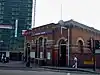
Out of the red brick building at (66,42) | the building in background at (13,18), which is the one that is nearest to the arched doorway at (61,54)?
the red brick building at (66,42)

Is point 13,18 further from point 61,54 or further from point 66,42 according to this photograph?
point 66,42

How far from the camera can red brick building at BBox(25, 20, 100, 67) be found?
130ft

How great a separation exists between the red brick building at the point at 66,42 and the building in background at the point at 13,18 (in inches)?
1819

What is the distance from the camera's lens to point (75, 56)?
3847cm

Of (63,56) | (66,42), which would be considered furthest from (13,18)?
(66,42)

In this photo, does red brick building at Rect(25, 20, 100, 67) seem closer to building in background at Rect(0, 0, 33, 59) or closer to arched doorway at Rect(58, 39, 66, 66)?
arched doorway at Rect(58, 39, 66, 66)

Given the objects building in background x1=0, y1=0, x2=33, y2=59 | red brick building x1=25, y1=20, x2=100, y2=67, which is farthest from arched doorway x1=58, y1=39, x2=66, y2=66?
building in background x1=0, y1=0, x2=33, y2=59

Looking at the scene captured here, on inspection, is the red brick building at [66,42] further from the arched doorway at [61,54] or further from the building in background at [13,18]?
the building in background at [13,18]

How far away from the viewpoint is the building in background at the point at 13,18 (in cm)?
9131

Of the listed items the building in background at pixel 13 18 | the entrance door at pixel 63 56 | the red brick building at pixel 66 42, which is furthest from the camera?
the building in background at pixel 13 18

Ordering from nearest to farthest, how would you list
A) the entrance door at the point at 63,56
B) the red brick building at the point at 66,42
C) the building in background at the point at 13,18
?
1. the red brick building at the point at 66,42
2. the entrance door at the point at 63,56
3. the building in background at the point at 13,18

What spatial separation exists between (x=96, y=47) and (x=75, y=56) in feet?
26.2

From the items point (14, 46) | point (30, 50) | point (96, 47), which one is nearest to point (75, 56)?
point (96, 47)

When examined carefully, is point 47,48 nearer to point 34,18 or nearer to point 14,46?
point 14,46
